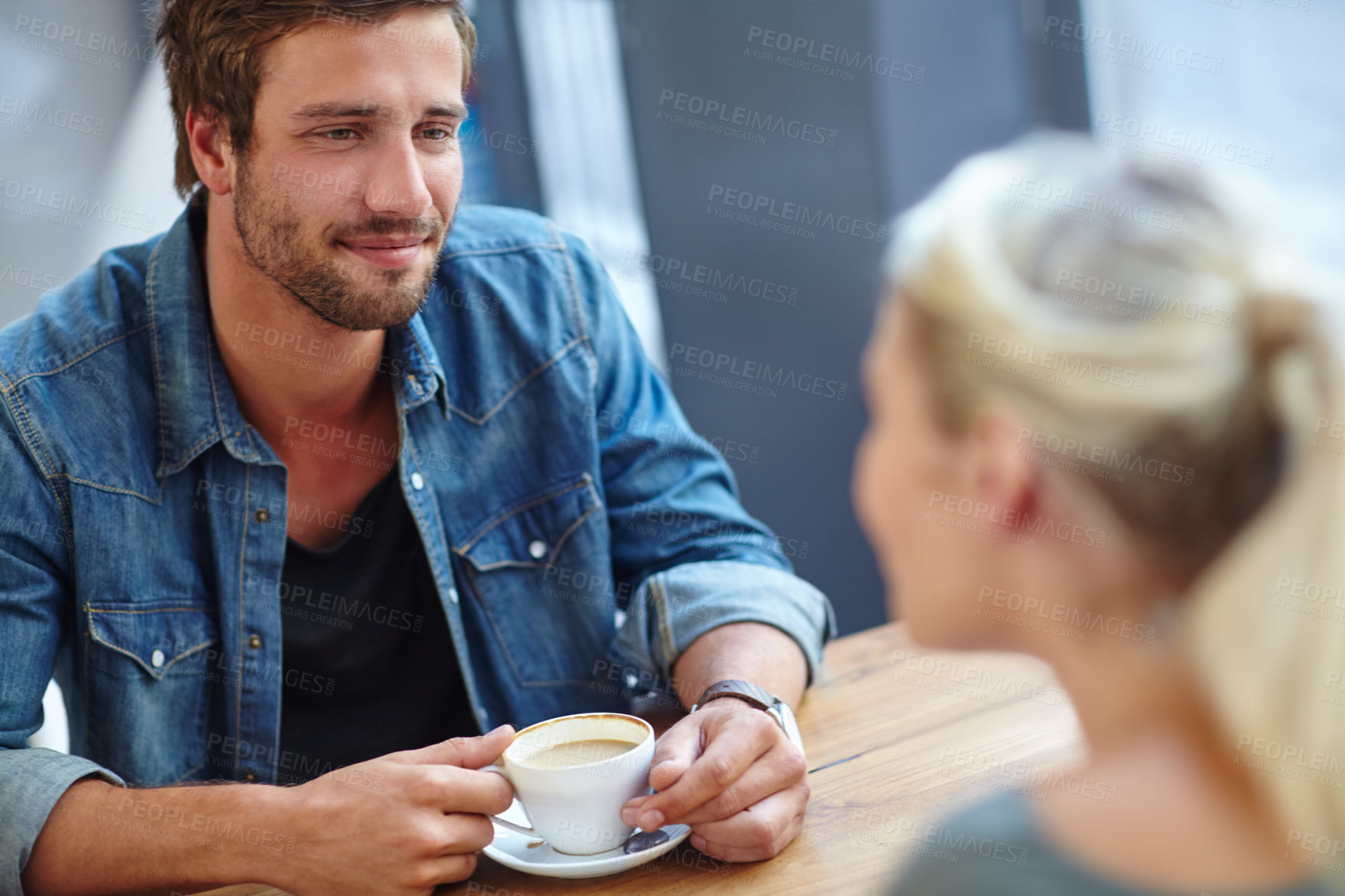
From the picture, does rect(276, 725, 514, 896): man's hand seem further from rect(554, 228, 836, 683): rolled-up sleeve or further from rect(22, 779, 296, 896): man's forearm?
rect(554, 228, 836, 683): rolled-up sleeve

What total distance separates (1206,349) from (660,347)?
2.56 metres

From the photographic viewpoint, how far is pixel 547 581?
5.08 ft

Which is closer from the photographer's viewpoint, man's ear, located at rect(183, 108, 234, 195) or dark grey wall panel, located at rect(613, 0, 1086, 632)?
man's ear, located at rect(183, 108, 234, 195)

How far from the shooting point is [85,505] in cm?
128

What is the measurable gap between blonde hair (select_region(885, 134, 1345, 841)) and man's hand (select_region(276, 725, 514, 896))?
0.62 m

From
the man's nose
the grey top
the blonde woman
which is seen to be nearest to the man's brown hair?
the man's nose

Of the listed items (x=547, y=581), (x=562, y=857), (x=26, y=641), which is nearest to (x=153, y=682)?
(x=26, y=641)

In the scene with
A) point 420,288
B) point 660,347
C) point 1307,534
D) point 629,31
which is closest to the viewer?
point 1307,534

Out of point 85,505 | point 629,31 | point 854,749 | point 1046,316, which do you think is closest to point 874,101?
point 629,31

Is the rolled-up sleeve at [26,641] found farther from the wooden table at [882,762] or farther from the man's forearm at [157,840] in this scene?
the wooden table at [882,762]

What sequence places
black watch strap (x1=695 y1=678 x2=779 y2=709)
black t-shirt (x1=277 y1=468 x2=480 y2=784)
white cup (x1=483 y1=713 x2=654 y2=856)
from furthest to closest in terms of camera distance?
1. black t-shirt (x1=277 y1=468 x2=480 y2=784)
2. black watch strap (x1=695 y1=678 x2=779 y2=709)
3. white cup (x1=483 y1=713 x2=654 y2=856)

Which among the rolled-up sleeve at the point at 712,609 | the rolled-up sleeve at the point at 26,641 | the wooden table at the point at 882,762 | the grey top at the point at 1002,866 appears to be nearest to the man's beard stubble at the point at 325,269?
the rolled-up sleeve at the point at 26,641

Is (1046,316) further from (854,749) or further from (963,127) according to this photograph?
(963,127)

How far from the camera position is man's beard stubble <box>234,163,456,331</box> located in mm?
1398
